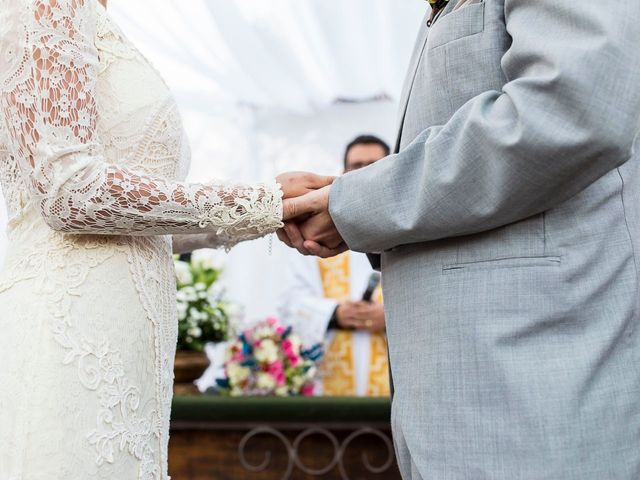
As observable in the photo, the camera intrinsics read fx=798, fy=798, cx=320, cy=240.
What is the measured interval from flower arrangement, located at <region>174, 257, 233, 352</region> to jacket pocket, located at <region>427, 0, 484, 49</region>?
8.42 ft

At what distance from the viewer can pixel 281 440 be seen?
12.0ft

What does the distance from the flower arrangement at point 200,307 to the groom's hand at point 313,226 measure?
2.19m

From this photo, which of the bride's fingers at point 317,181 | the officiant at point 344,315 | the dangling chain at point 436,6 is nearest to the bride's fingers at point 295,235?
the bride's fingers at point 317,181

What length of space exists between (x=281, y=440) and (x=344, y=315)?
1106mm

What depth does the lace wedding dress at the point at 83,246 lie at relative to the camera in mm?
1524

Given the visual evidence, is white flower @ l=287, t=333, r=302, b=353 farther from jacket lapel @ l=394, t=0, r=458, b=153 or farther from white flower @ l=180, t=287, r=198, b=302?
jacket lapel @ l=394, t=0, r=458, b=153

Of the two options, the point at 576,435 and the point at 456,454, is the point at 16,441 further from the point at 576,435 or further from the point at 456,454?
the point at 576,435

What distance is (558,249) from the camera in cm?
141

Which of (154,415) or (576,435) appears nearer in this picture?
(576,435)

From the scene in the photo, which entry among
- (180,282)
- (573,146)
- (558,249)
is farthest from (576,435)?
(180,282)

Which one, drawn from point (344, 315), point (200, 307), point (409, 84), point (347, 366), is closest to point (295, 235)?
point (409, 84)

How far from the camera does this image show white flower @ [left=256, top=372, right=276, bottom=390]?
397 centimetres

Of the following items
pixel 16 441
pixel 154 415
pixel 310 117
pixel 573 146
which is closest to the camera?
pixel 573 146

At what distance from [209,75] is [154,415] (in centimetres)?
483
